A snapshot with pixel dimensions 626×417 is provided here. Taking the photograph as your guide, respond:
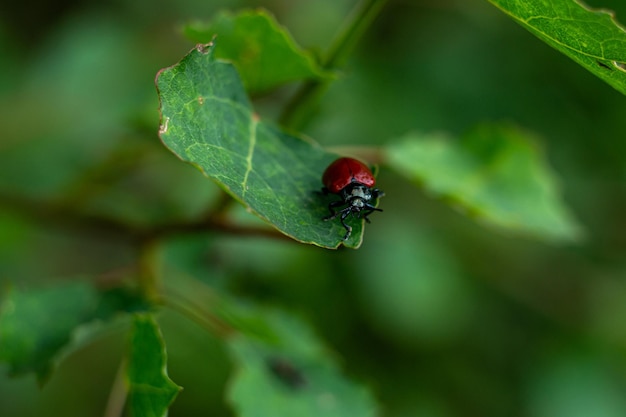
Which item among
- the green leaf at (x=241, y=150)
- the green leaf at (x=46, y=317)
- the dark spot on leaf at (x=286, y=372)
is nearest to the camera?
the green leaf at (x=241, y=150)

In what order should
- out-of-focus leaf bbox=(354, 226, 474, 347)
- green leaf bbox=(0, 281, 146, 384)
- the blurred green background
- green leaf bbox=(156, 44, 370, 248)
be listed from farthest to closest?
out-of-focus leaf bbox=(354, 226, 474, 347), the blurred green background, green leaf bbox=(0, 281, 146, 384), green leaf bbox=(156, 44, 370, 248)

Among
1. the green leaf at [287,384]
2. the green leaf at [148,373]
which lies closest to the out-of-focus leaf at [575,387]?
the green leaf at [287,384]

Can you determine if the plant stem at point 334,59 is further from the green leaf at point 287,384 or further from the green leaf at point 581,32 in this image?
the green leaf at point 287,384

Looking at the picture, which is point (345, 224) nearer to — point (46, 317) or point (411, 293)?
point (46, 317)

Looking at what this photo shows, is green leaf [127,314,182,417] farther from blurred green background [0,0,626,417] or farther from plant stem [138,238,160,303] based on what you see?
blurred green background [0,0,626,417]

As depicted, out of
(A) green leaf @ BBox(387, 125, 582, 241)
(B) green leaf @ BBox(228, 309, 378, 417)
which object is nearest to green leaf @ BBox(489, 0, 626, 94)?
(A) green leaf @ BBox(387, 125, 582, 241)

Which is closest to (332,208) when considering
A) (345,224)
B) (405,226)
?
(345,224)

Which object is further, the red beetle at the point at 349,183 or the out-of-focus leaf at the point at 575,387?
the out-of-focus leaf at the point at 575,387

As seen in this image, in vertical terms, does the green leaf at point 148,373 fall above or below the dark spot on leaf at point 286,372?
above
